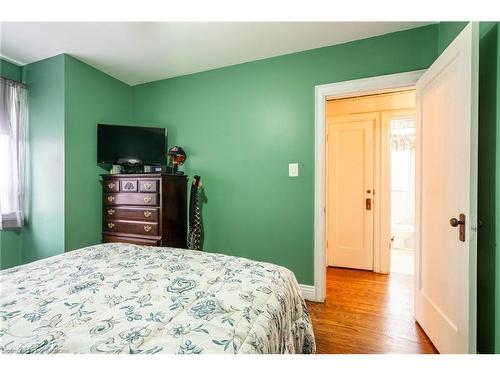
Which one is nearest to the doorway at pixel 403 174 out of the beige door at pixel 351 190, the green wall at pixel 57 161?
the beige door at pixel 351 190

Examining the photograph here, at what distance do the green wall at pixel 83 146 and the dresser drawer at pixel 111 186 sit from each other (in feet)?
0.52

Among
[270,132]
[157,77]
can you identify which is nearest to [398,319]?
[270,132]

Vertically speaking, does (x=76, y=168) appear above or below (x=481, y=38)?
below

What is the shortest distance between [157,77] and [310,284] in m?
2.96

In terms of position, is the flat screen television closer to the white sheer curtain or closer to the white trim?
the white sheer curtain

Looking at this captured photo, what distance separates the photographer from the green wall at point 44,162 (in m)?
2.37

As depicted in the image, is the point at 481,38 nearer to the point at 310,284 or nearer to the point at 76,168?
the point at 310,284

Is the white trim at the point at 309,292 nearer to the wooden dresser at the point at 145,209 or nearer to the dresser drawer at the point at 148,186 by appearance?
the wooden dresser at the point at 145,209

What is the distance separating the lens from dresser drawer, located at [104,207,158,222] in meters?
2.43

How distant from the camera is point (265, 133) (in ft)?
8.16

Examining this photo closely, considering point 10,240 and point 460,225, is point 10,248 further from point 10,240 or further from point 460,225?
point 460,225


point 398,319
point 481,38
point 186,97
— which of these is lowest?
point 398,319

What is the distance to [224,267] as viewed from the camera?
122 cm

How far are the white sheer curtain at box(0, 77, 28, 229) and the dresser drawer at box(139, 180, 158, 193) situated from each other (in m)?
1.24
